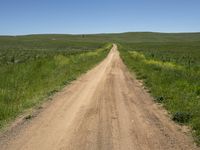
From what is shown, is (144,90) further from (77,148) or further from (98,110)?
(77,148)

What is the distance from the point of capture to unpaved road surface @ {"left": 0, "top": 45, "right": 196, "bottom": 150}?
675 centimetres

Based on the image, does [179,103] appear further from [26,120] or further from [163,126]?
[26,120]

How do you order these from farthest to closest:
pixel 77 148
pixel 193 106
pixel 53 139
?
1. pixel 193 106
2. pixel 53 139
3. pixel 77 148

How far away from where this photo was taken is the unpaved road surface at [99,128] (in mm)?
6753

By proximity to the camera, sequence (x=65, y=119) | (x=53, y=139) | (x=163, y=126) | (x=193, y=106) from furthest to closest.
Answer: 1. (x=193, y=106)
2. (x=65, y=119)
3. (x=163, y=126)
4. (x=53, y=139)

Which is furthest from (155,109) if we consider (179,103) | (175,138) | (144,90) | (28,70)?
(28,70)

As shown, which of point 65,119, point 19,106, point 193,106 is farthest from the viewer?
point 19,106

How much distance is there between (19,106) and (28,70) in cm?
903

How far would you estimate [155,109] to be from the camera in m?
10.4

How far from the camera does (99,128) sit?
26.2 ft

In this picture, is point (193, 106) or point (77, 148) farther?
point (193, 106)

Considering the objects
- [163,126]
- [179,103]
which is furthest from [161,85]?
[163,126]

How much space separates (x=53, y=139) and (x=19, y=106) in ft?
13.0

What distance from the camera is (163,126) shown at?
8320mm
